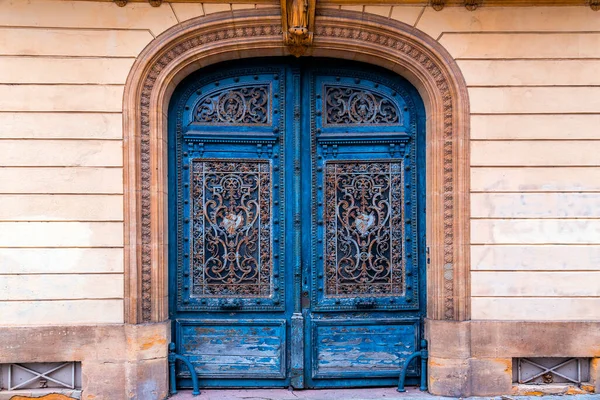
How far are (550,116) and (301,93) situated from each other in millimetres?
2465

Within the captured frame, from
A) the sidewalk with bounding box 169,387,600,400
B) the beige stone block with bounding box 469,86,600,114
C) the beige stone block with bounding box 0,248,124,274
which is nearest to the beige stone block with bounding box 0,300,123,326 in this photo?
the beige stone block with bounding box 0,248,124,274

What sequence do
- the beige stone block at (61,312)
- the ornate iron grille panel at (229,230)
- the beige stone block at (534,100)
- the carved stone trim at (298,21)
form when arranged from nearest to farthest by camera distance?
the beige stone block at (61,312), the carved stone trim at (298,21), the beige stone block at (534,100), the ornate iron grille panel at (229,230)

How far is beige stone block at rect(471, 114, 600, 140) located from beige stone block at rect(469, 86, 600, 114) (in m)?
0.06

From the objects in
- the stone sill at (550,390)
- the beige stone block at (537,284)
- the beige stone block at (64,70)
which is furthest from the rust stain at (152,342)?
the stone sill at (550,390)

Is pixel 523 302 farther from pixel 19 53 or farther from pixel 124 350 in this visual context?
pixel 19 53

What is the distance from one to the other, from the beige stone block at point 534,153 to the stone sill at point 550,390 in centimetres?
216

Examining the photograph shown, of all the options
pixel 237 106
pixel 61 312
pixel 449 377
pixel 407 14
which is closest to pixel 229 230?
pixel 237 106

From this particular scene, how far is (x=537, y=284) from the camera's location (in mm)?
5414

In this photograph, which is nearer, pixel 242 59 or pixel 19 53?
pixel 19 53

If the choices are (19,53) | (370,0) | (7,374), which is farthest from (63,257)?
(370,0)

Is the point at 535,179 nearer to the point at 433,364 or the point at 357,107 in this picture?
the point at 357,107

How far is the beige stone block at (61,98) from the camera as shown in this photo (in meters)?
5.26

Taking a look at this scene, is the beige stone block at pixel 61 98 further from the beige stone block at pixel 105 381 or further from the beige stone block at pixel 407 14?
the beige stone block at pixel 407 14

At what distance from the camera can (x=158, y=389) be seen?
535cm
